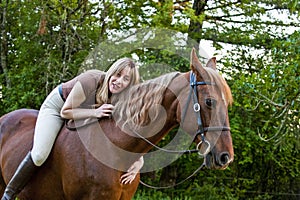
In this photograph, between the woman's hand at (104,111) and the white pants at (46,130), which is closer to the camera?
the woman's hand at (104,111)

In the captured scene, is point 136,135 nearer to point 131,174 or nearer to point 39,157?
point 131,174

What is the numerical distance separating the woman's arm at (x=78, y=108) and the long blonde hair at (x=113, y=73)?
0.07m

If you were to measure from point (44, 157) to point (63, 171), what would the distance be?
0.17m

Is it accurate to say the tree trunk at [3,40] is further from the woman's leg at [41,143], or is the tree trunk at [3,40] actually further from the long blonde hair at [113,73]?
the long blonde hair at [113,73]

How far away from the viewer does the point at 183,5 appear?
10.5 metres

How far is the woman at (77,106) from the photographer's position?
3.23 m

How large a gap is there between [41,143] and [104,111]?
20.4 inches

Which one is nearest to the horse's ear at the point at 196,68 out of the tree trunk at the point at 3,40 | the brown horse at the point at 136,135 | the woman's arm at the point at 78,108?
the brown horse at the point at 136,135

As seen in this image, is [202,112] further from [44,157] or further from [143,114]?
[44,157]

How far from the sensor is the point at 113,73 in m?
3.22

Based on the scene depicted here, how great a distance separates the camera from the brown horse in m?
2.80

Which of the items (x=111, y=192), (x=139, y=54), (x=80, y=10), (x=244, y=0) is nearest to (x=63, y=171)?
(x=111, y=192)

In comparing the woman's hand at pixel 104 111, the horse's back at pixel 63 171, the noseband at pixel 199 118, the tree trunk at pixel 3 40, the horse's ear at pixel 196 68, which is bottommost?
the tree trunk at pixel 3 40

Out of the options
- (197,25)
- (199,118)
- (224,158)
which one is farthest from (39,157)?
(197,25)
